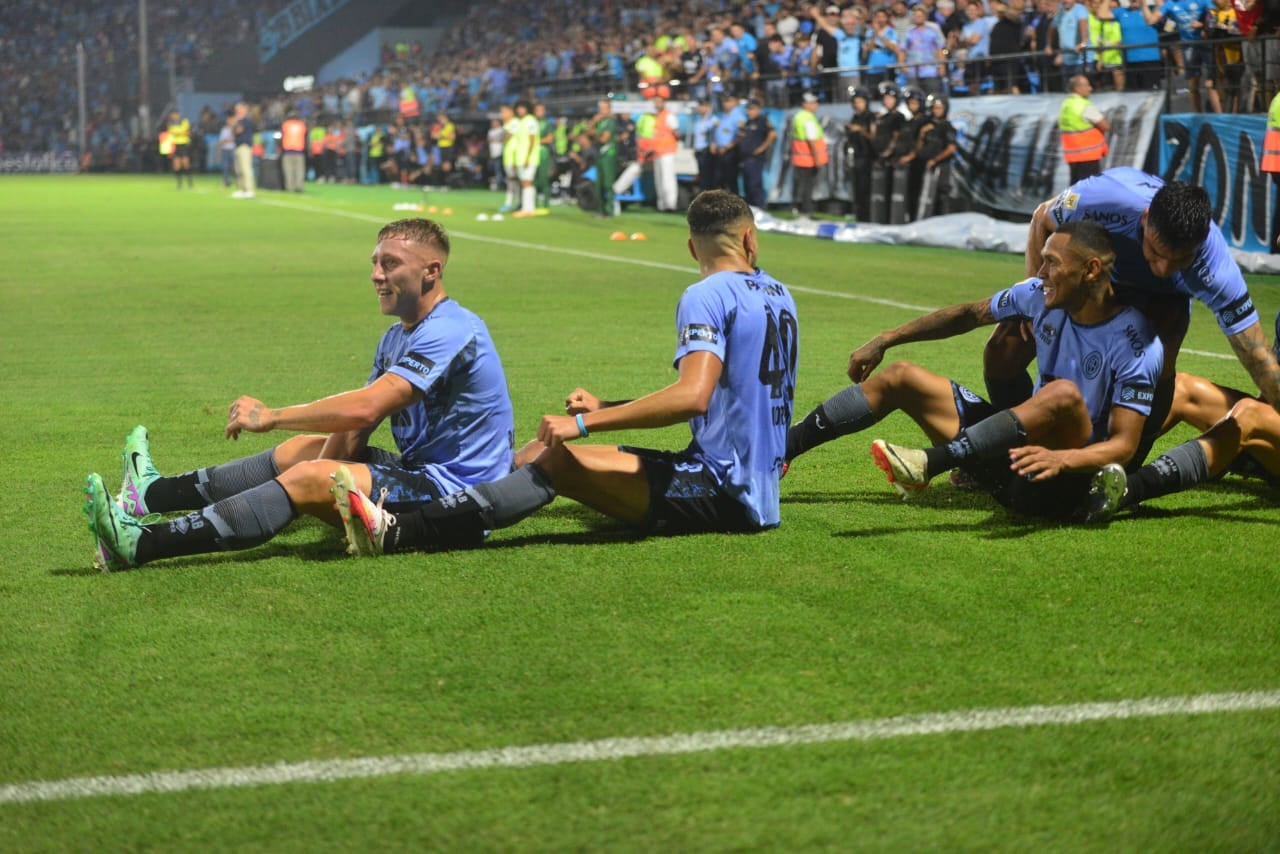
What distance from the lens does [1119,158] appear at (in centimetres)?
1856

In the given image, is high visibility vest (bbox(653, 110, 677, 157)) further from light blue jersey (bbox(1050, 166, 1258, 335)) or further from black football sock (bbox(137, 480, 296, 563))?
black football sock (bbox(137, 480, 296, 563))

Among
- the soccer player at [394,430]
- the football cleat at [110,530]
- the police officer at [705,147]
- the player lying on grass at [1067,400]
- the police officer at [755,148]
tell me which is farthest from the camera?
the police officer at [705,147]

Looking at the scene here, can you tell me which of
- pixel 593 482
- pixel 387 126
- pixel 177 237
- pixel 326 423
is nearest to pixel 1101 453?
pixel 593 482

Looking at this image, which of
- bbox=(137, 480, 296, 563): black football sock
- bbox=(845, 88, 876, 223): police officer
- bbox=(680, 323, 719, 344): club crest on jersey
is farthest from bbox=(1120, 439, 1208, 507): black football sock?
bbox=(845, 88, 876, 223): police officer

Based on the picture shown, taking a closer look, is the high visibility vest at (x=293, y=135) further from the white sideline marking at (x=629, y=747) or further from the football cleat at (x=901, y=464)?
the white sideline marking at (x=629, y=747)

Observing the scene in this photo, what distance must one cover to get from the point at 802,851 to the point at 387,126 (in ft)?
164

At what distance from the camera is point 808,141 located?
24812mm

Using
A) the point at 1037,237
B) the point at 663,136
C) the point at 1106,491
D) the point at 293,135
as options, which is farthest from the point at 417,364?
the point at 293,135

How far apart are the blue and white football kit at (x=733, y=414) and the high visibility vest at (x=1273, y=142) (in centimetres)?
1141

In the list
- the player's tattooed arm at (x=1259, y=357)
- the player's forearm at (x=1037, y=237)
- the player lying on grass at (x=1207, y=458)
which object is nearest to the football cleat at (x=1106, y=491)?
the player lying on grass at (x=1207, y=458)

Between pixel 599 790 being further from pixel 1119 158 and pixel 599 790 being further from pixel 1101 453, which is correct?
pixel 1119 158

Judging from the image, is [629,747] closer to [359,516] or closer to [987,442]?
[359,516]

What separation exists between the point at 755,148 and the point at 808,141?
7.72ft

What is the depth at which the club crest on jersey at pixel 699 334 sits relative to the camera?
521cm
